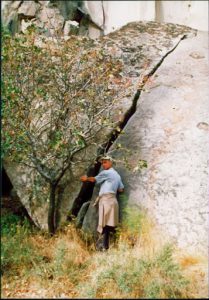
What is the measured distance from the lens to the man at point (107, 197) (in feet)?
26.0

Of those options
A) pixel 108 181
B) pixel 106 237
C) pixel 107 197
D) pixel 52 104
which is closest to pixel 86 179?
pixel 108 181

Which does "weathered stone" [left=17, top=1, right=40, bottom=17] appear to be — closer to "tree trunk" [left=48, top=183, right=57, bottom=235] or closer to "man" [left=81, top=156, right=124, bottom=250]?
"tree trunk" [left=48, top=183, right=57, bottom=235]

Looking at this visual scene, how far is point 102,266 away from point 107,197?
150cm

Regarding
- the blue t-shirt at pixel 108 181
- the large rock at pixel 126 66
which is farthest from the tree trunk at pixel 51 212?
the blue t-shirt at pixel 108 181

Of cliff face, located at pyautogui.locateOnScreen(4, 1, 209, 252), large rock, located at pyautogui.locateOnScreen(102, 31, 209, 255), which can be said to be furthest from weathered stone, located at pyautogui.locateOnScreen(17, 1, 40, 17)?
Result: large rock, located at pyautogui.locateOnScreen(102, 31, 209, 255)

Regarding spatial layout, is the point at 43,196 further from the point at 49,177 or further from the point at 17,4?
the point at 17,4

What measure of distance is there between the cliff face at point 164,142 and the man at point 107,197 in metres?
0.39

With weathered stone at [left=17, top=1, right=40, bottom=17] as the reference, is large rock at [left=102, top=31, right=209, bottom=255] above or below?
below

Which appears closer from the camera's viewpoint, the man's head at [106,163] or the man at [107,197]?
the man at [107,197]

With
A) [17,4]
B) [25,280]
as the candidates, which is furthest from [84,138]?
[17,4]

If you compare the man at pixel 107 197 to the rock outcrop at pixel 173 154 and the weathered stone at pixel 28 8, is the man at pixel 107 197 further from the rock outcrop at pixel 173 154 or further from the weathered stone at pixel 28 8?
the weathered stone at pixel 28 8

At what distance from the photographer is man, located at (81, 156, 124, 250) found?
7910 millimetres

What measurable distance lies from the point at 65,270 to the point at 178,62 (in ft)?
20.9

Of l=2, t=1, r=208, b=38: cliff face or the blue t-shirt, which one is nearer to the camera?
the blue t-shirt
